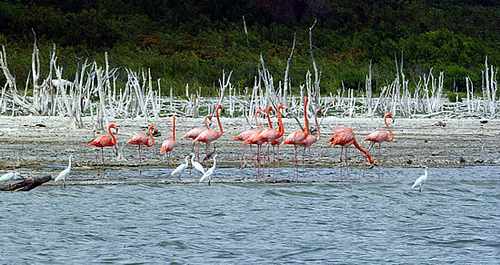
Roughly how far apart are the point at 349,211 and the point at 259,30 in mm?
38471

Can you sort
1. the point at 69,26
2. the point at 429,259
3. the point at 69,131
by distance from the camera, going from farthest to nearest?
1. the point at 69,26
2. the point at 69,131
3. the point at 429,259

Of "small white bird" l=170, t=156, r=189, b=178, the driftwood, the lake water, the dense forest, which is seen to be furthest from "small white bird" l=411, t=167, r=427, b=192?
the dense forest

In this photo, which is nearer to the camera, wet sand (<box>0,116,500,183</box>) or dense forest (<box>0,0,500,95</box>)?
wet sand (<box>0,116,500,183</box>)

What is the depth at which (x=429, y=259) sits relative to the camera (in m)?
10.3

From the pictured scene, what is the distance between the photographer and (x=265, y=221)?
12.1 meters

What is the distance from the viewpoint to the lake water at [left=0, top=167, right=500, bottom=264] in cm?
1035

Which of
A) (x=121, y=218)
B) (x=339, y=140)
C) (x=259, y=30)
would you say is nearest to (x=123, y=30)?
(x=259, y=30)

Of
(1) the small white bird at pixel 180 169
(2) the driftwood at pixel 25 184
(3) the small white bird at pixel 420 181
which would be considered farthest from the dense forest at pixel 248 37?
(2) the driftwood at pixel 25 184

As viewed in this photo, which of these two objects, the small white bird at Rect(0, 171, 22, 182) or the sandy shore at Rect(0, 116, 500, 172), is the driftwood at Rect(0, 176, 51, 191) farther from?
the sandy shore at Rect(0, 116, 500, 172)

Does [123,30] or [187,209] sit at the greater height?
[123,30]

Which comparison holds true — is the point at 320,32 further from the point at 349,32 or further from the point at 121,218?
the point at 121,218

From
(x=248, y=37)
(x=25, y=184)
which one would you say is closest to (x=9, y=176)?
(x=25, y=184)

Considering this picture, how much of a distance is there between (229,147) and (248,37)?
29048 mm

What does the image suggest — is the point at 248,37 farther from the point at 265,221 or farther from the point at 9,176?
the point at 265,221
